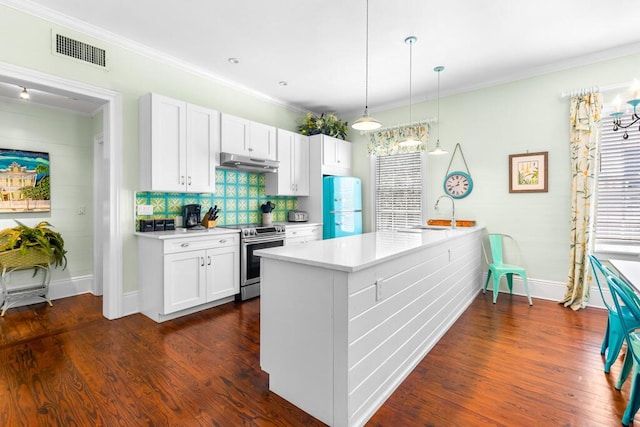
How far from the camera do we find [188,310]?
132 inches

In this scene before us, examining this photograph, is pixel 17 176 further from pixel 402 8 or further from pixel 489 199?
pixel 489 199

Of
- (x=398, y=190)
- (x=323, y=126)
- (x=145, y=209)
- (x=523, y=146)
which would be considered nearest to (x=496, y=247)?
(x=523, y=146)

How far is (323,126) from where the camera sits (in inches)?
203

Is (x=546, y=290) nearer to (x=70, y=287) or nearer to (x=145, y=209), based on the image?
(x=145, y=209)

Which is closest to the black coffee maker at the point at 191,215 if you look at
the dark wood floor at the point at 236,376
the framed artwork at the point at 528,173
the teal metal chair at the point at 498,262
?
the dark wood floor at the point at 236,376

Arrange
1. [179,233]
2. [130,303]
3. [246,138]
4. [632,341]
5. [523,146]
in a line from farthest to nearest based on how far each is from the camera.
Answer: [246,138] → [523,146] → [130,303] → [179,233] → [632,341]

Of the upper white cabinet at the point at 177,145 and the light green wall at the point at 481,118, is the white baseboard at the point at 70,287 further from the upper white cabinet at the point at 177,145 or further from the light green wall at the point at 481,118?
the upper white cabinet at the point at 177,145

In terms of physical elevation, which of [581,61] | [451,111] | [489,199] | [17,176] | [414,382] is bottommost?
[414,382]

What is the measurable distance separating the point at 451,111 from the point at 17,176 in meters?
A: 5.92

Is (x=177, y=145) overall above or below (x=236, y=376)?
above

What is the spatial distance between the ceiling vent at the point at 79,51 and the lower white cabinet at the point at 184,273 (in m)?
1.89

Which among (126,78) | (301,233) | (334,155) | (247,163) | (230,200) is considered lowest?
(301,233)

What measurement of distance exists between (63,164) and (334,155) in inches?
155

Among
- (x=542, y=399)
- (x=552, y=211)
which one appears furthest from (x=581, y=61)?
(x=542, y=399)
